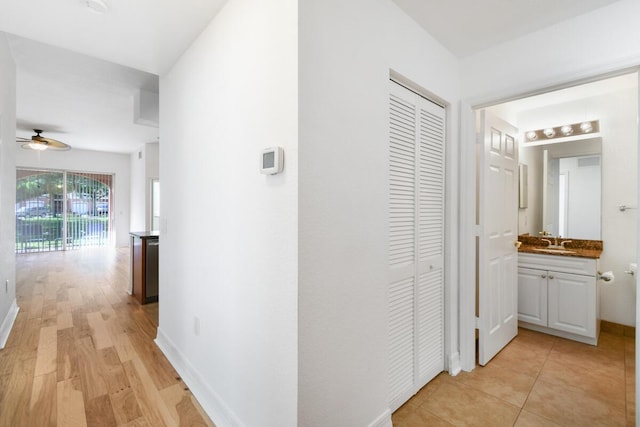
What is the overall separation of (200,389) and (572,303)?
133 inches

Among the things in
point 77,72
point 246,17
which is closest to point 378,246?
point 246,17

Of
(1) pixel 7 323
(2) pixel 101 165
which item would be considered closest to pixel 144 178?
(2) pixel 101 165

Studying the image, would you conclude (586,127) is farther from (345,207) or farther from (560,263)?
Result: (345,207)

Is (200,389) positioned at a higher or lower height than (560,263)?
lower

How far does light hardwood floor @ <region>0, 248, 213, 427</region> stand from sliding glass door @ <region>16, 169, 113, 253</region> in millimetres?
4423

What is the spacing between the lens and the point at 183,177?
219 centimetres

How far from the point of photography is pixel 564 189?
129 inches

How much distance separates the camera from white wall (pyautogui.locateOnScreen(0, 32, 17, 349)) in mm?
2549

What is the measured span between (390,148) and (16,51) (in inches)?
145

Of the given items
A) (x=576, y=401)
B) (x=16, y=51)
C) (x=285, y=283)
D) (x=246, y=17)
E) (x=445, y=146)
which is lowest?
(x=576, y=401)

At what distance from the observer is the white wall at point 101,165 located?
7023mm

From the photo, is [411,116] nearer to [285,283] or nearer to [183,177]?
[285,283]

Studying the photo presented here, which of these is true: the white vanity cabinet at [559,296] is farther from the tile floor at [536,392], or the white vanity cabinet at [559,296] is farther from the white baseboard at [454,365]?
the white baseboard at [454,365]

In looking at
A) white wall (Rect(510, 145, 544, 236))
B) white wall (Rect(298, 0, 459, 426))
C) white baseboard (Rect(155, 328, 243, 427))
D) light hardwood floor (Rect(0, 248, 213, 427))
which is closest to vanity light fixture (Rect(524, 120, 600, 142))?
white wall (Rect(510, 145, 544, 236))
